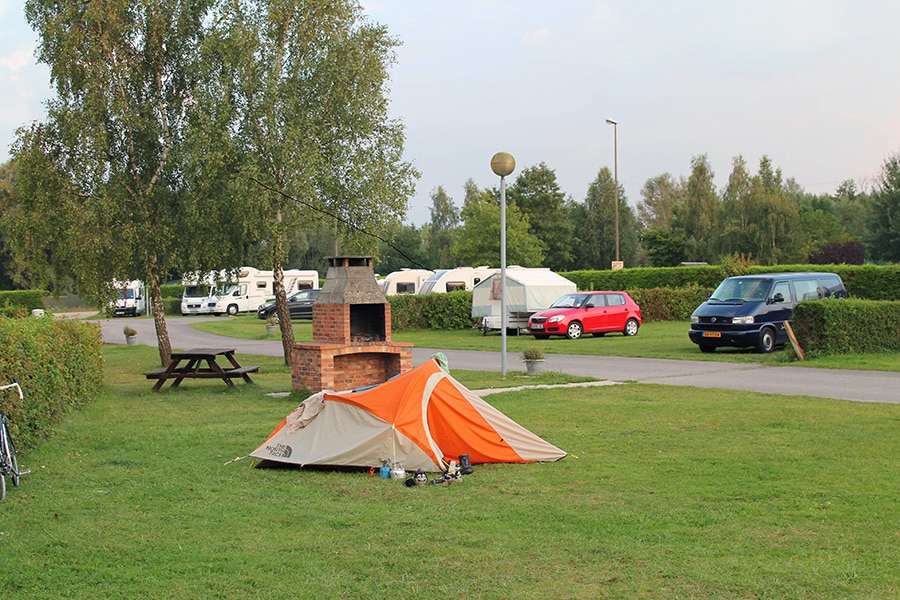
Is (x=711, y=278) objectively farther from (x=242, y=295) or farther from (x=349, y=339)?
(x=349, y=339)

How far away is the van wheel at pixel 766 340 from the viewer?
870 inches

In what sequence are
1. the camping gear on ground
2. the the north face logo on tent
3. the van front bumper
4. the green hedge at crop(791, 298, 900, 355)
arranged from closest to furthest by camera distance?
the camping gear on ground → the the north face logo on tent → the green hedge at crop(791, 298, 900, 355) → the van front bumper

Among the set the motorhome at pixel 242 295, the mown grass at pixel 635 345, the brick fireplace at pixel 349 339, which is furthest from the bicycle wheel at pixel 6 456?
the motorhome at pixel 242 295

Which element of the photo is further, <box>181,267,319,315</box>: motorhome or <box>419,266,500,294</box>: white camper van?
<box>181,267,319,315</box>: motorhome

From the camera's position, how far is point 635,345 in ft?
84.5

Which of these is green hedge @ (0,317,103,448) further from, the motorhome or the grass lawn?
the motorhome

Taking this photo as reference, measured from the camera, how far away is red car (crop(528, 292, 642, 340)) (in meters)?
29.1

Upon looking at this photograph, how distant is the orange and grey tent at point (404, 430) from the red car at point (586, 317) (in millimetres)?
20001

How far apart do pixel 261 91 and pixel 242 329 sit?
19654 mm

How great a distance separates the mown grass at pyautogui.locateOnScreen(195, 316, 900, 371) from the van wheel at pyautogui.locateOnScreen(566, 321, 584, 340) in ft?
0.89

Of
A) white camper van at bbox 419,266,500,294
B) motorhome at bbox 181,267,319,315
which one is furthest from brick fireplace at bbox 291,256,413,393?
motorhome at bbox 181,267,319,315

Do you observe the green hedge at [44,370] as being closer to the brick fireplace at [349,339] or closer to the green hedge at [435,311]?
the brick fireplace at [349,339]

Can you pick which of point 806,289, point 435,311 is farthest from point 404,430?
point 435,311

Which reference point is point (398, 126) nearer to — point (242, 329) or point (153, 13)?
point (153, 13)
